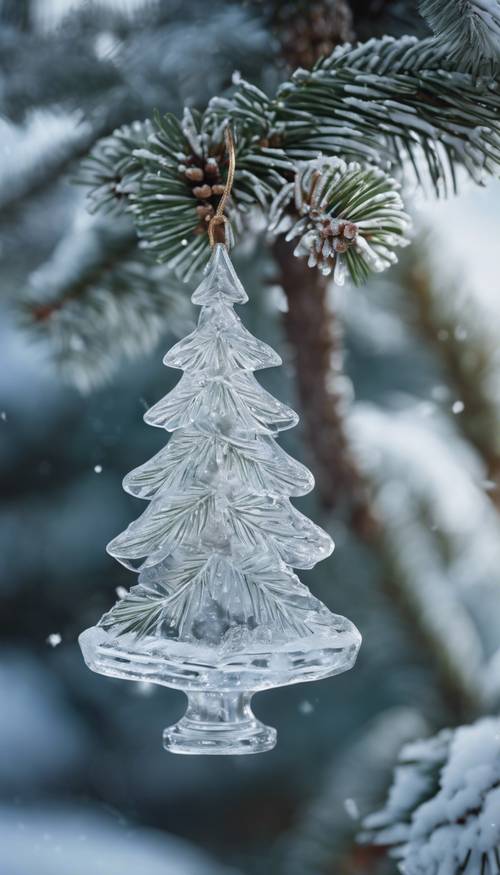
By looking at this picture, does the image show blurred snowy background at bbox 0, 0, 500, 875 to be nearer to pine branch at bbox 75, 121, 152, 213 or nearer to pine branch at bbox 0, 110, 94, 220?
pine branch at bbox 0, 110, 94, 220

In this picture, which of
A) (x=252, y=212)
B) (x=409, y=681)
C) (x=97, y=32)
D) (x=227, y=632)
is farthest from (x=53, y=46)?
(x=409, y=681)

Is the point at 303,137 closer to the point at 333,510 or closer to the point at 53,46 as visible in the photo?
the point at 53,46

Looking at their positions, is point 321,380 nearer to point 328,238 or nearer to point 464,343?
point 464,343

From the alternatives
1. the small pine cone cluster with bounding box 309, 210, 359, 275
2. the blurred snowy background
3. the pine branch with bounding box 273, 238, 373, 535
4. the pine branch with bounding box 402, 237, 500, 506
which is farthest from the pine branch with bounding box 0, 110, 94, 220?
the small pine cone cluster with bounding box 309, 210, 359, 275

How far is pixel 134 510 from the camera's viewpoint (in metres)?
1.30

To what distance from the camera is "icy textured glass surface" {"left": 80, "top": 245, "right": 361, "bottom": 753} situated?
469 mm

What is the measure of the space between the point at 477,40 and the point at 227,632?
326 mm

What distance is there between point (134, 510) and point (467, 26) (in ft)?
3.13

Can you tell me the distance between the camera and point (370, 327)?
4.30 feet

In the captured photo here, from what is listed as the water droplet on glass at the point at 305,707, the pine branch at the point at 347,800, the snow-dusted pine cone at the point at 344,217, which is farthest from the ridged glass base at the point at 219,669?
the water droplet on glass at the point at 305,707

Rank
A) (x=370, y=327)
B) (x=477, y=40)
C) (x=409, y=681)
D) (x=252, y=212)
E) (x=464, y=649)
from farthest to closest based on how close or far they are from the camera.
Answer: (x=370, y=327) < (x=409, y=681) < (x=464, y=649) < (x=252, y=212) < (x=477, y=40)

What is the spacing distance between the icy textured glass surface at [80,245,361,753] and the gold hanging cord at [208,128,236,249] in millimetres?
14

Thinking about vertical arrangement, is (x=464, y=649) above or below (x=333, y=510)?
below

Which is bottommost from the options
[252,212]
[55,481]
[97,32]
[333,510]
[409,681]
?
[409,681]
